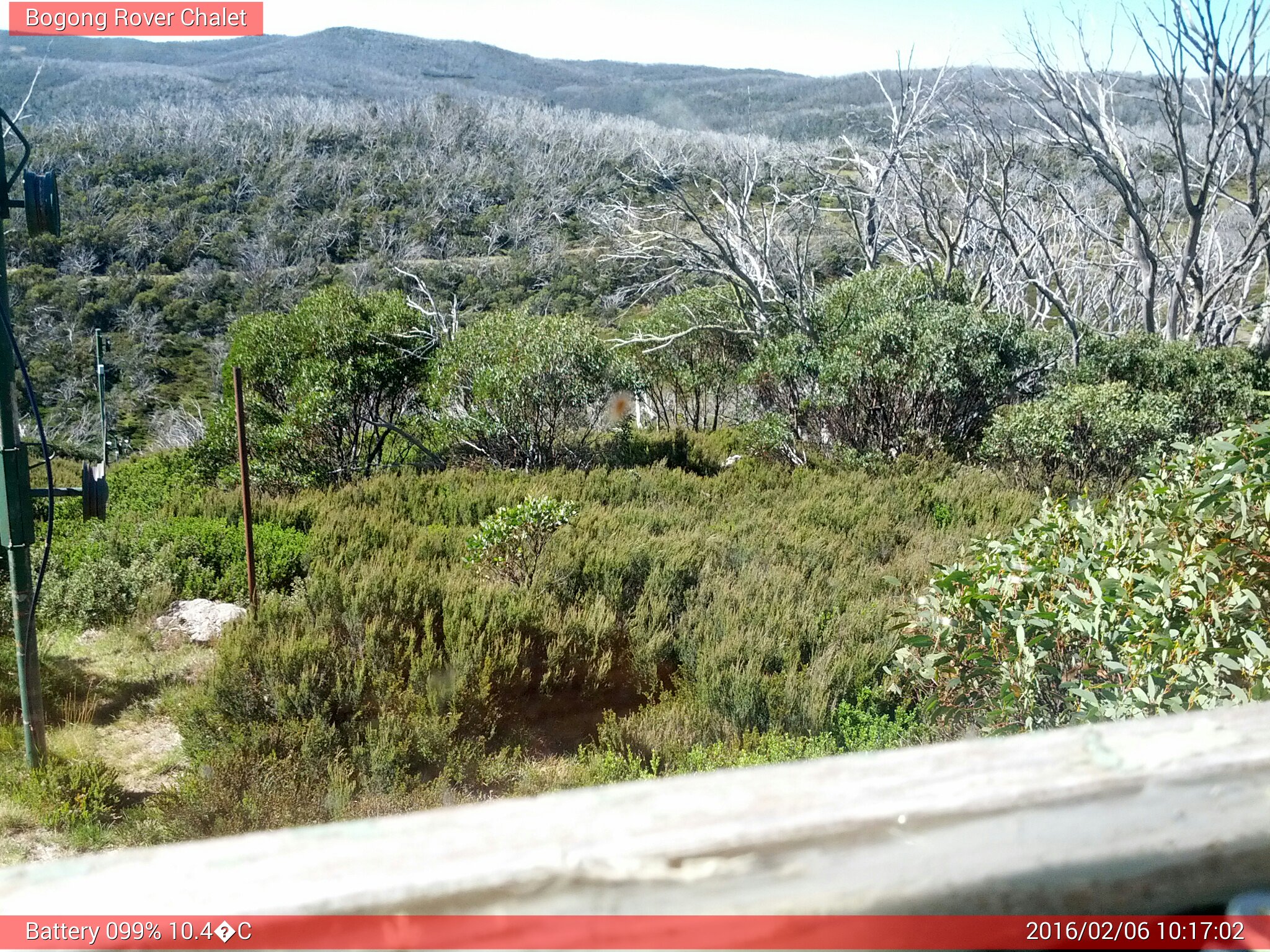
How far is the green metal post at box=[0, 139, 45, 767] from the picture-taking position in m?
4.19

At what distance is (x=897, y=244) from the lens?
17.6m

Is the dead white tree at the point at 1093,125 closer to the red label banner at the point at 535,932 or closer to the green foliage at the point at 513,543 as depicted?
the green foliage at the point at 513,543

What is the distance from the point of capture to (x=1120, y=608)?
9.91 feet

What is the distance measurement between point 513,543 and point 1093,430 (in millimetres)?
6588

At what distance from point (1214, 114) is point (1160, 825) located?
13.4 metres

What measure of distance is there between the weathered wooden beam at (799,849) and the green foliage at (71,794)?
4.29 metres

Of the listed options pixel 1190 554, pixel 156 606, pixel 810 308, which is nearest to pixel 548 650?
pixel 156 606

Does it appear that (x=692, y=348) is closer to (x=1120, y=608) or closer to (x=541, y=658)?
(x=541, y=658)

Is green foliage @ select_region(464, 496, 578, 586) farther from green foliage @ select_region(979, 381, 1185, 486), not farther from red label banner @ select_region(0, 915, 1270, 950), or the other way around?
red label banner @ select_region(0, 915, 1270, 950)

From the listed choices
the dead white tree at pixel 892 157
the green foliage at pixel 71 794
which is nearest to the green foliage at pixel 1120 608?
the green foliage at pixel 71 794

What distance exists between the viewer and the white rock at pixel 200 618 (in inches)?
268

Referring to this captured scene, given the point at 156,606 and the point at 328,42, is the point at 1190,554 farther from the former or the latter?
the point at 328,42

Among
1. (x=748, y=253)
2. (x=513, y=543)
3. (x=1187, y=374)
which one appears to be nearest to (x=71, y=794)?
(x=513, y=543)

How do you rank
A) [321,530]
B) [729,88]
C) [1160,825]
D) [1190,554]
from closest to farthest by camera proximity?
[1160,825] < [1190,554] < [321,530] < [729,88]
